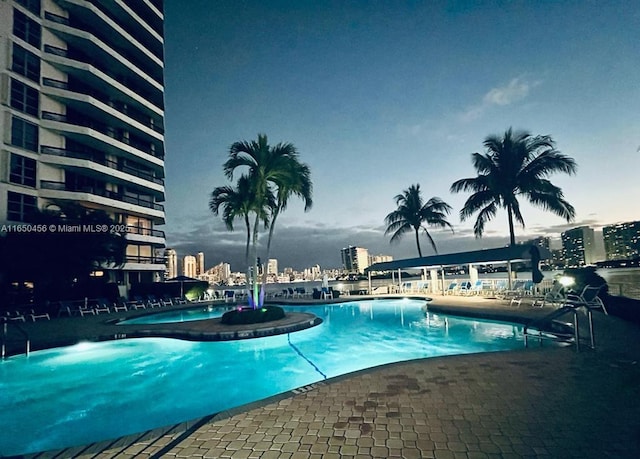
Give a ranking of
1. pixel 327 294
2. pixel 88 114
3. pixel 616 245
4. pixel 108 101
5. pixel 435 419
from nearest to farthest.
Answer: pixel 435 419
pixel 327 294
pixel 88 114
pixel 108 101
pixel 616 245

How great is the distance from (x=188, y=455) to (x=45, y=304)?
20.6 metres

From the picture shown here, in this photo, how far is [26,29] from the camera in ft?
73.3

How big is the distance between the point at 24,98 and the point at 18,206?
7.62 metres

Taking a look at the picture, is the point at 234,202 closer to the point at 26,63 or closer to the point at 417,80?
the point at 417,80

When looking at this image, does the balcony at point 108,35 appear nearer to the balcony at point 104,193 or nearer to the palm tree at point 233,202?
the balcony at point 104,193

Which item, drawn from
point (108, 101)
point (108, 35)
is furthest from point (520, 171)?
point (108, 35)

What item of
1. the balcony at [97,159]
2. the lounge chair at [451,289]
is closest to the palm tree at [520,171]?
the lounge chair at [451,289]

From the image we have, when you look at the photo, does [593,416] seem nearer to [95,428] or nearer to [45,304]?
[95,428]

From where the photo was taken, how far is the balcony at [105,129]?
78.4ft

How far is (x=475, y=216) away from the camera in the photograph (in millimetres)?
21141

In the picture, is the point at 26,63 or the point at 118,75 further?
the point at 118,75

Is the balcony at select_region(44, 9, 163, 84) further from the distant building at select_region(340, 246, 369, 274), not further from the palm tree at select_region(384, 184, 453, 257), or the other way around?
Answer: the distant building at select_region(340, 246, 369, 274)

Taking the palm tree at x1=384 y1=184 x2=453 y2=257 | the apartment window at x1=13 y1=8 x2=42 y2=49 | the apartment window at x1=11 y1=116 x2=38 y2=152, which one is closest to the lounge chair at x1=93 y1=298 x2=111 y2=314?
the apartment window at x1=11 y1=116 x2=38 y2=152

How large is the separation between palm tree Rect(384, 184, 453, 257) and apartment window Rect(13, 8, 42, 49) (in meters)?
30.8
